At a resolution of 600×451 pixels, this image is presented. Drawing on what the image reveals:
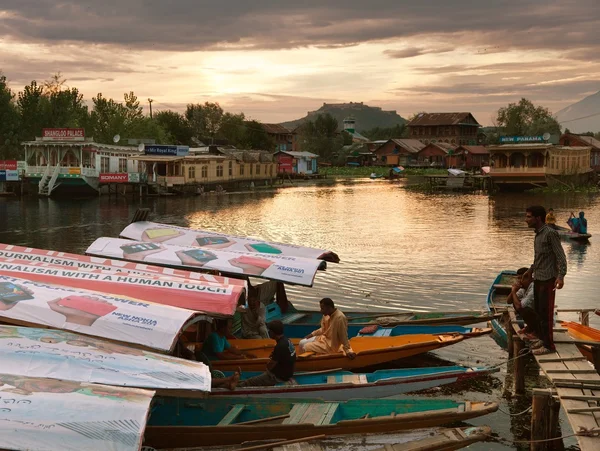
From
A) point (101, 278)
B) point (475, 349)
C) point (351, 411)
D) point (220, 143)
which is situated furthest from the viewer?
point (220, 143)

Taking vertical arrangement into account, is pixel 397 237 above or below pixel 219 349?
below

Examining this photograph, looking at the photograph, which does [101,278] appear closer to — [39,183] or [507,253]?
[507,253]

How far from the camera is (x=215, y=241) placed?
17562 millimetres

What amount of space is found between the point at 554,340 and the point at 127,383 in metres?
7.36

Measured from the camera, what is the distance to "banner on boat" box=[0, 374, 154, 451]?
732 cm

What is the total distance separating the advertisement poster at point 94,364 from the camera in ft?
29.5

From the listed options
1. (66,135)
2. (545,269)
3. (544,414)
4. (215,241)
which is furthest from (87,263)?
(66,135)

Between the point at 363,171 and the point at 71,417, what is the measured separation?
115 meters

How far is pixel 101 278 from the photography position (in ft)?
44.0

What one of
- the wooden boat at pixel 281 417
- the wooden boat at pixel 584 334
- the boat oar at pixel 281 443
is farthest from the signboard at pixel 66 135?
the boat oar at pixel 281 443

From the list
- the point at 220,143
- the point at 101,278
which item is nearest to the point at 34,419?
the point at 101,278

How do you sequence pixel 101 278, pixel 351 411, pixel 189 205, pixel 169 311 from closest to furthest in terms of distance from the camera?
1. pixel 351 411
2. pixel 169 311
3. pixel 101 278
4. pixel 189 205

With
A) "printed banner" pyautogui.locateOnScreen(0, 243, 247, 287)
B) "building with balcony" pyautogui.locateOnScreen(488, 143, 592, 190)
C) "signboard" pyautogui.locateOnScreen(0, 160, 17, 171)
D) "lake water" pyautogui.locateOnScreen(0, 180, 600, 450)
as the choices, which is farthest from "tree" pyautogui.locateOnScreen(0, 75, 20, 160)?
"printed banner" pyautogui.locateOnScreen(0, 243, 247, 287)

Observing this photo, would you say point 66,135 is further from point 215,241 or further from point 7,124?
point 215,241
